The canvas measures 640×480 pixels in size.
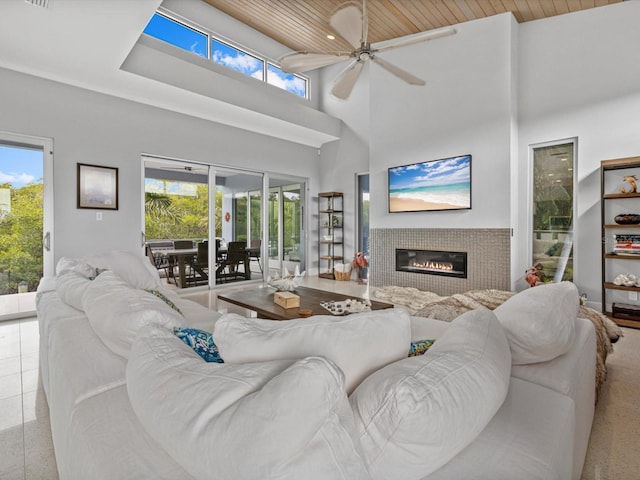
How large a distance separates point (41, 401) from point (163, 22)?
5.21 metres

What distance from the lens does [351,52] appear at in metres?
3.25

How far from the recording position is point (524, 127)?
470cm

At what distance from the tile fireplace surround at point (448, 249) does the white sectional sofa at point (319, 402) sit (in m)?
3.66

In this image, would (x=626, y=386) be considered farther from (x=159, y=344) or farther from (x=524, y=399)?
(x=159, y=344)

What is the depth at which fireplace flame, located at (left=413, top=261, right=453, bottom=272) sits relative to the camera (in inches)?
200

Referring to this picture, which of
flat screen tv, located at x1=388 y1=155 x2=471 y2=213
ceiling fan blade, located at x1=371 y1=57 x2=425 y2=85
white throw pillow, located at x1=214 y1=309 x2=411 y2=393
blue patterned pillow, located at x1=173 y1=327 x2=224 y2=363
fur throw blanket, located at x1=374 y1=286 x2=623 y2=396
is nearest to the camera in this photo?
white throw pillow, located at x1=214 y1=309 x2=411 y2=393

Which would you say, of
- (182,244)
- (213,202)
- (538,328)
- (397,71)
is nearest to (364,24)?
(397,71)

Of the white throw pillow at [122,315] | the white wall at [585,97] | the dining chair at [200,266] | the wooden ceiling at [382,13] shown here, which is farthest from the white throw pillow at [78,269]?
the white wall at [585,97]

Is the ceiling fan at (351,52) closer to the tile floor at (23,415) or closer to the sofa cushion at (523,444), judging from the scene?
the sofa cushion at (523,444)

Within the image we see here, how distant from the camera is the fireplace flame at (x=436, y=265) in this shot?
509 centimetres

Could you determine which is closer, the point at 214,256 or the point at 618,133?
the point at 618,133

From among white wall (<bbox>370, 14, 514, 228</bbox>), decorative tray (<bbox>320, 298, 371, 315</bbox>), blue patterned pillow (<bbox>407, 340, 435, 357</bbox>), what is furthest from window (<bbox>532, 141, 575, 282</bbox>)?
blue patterned pillow (<bbox>407, 340, 435, 357</bbox>)

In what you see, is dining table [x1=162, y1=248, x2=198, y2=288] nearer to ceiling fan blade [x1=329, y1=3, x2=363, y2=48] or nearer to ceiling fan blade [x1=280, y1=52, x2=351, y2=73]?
ceiling fan blade [x1=280, y1=52, x2=351, y2=73]

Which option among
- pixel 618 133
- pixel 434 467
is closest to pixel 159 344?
pixel 434 467
